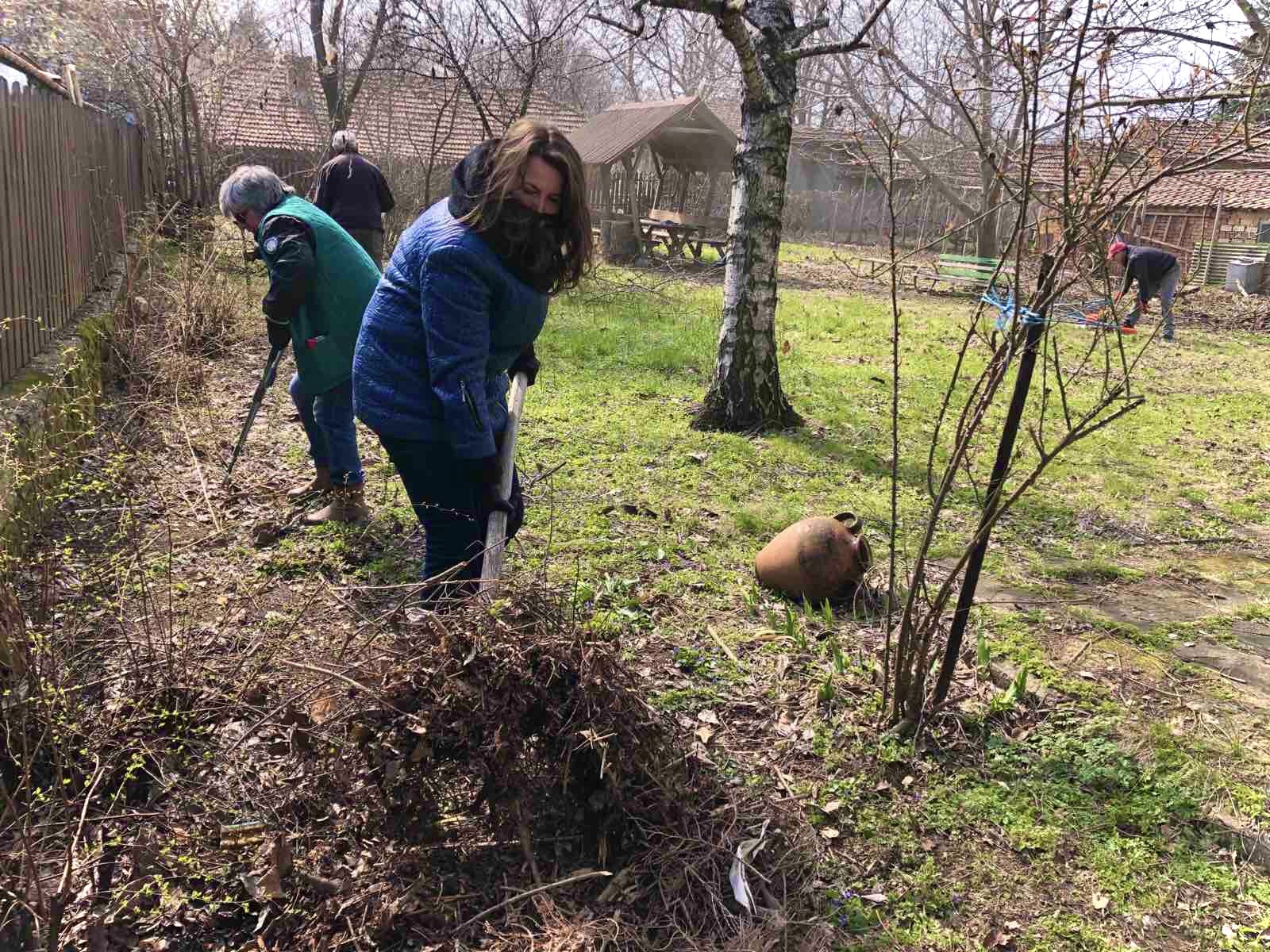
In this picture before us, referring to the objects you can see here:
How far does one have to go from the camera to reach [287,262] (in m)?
3.95

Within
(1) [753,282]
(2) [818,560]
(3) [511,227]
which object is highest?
(3) [511,227]

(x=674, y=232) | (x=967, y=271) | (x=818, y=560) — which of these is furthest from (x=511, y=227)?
(x=967, y=271)

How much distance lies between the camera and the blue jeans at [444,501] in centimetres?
288

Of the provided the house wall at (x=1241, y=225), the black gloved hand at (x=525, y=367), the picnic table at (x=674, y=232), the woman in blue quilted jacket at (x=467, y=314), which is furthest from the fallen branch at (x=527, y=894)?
the house wall at (x=1241, y=225)

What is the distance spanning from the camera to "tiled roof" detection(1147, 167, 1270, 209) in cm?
2314

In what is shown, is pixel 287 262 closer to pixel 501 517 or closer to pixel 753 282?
pixel 501 517

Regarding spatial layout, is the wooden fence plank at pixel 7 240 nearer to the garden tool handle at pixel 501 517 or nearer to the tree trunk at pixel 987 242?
the garden tool handle at pixel 501 517

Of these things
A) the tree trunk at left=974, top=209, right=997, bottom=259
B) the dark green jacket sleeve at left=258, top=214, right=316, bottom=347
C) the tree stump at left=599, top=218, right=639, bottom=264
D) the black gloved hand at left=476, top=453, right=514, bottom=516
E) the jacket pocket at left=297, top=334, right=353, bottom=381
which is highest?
the tree trunk at left=974, top=209, right=997, bottom=259

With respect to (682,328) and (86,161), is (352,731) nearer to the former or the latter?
(86,161)

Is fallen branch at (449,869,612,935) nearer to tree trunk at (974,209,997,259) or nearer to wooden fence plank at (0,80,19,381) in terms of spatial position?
wooden fence plank at (0,80,19,381)

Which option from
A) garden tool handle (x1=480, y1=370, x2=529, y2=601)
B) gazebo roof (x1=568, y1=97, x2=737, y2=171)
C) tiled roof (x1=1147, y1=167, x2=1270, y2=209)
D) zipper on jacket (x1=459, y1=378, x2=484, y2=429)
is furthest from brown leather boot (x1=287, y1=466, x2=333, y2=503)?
tiled roof (x1=1147, y1=167, x2=1270, y2=209)

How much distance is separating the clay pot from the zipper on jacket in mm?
1765

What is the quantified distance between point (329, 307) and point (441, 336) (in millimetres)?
1730

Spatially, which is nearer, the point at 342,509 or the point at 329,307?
the point at 329,307
